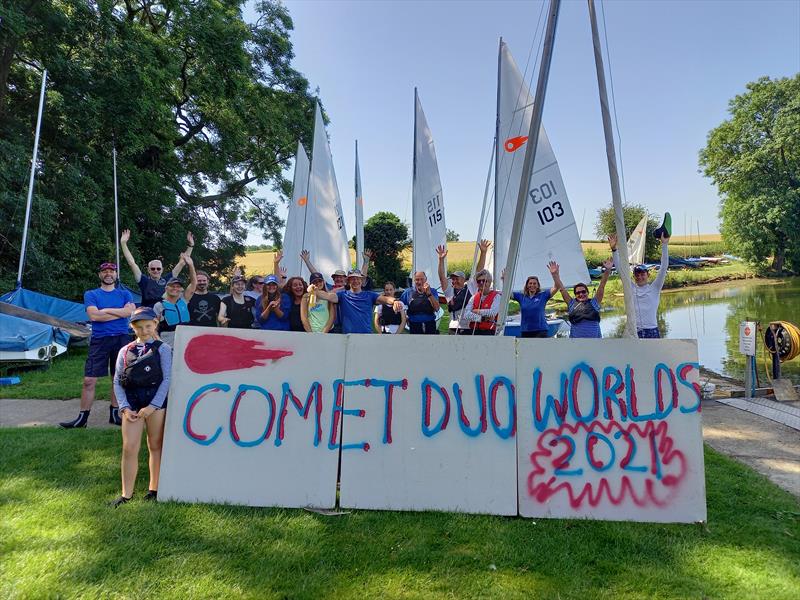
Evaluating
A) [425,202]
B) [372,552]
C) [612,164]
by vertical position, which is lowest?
[372,552]

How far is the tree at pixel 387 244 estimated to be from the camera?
34.9 metres

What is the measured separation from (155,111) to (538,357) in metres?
17.7

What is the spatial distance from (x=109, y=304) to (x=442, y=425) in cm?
385

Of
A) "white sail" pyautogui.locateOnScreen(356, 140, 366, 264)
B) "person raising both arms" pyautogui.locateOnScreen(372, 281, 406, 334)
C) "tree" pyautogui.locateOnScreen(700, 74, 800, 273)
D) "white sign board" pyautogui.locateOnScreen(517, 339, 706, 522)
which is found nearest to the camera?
"white sign board" pyautogui.locateOnScreen(517, 339, 706, 522)

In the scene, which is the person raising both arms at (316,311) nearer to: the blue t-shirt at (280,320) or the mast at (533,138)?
the blue t-shirt at (280,320)

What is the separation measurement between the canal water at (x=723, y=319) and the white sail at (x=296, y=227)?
10200mm

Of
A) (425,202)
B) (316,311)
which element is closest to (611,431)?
(316,311)

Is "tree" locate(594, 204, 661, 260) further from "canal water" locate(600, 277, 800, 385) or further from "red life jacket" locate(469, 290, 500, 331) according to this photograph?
"red life jacket" locate(469, 290, 500, 331)

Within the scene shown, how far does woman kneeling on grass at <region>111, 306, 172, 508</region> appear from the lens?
11.5 feet

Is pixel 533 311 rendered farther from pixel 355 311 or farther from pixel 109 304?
pixel 109 304

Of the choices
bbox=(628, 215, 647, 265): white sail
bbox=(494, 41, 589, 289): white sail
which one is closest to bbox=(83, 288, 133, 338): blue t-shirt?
bbox=(494, 41, 589, 289): white sail

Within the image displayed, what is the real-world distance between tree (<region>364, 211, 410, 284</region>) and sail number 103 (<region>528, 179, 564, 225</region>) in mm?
26928

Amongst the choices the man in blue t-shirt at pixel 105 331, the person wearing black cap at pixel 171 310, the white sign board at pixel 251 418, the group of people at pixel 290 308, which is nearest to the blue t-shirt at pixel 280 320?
the group of people at pixel 290 308

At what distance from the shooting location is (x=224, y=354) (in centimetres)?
377
